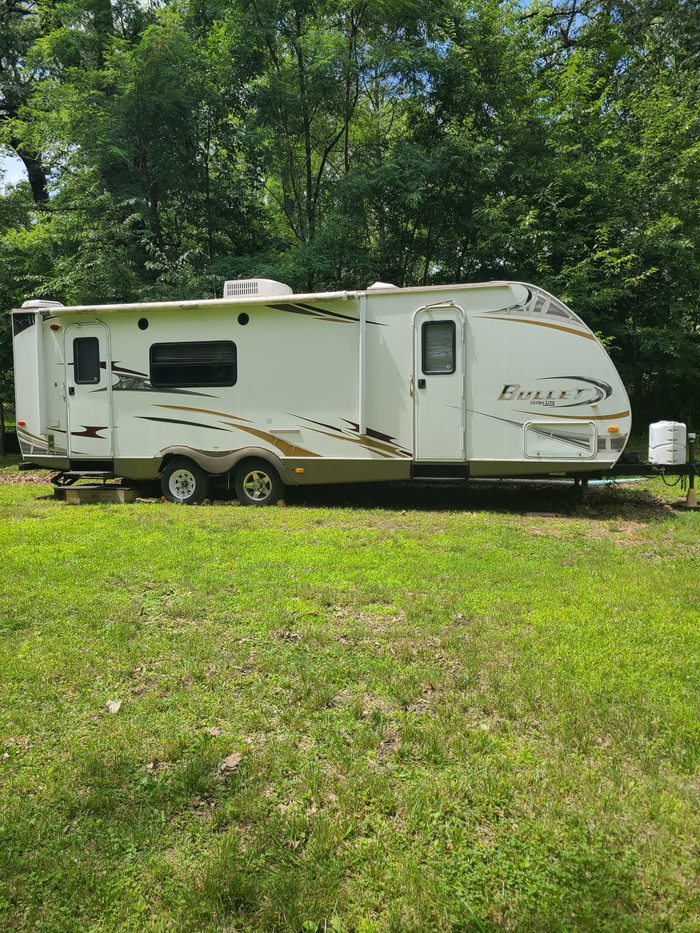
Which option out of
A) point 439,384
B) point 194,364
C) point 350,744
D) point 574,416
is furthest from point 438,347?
point 350,744

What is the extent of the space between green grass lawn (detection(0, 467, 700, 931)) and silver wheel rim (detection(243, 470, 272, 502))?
11.1 feet

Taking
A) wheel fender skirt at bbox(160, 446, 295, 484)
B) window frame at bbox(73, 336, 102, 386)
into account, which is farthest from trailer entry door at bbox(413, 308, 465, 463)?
window frame at bbox(73, 336, 102, 386)

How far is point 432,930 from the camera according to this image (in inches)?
80.4

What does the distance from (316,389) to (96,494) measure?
382 cm

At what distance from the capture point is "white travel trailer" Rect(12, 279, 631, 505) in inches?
318

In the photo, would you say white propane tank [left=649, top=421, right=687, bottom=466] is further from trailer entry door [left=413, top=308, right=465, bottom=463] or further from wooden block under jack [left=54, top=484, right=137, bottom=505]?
wooden block under jack [left=54, top=484, right=137, bottom=505]

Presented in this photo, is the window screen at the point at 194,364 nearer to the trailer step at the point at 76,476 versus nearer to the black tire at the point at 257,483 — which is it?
→ the black tire at the point at 257,483

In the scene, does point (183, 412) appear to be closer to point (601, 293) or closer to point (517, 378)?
point (517, 378)

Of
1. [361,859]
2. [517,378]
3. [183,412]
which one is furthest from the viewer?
[183,412]

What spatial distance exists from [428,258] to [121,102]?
299 inches

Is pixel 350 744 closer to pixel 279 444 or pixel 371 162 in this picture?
pixel 279 444

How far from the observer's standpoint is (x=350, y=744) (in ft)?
9.98

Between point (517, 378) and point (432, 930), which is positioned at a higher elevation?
point (517, 378)

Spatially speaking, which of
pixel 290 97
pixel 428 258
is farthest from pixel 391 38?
pixel 428 258
